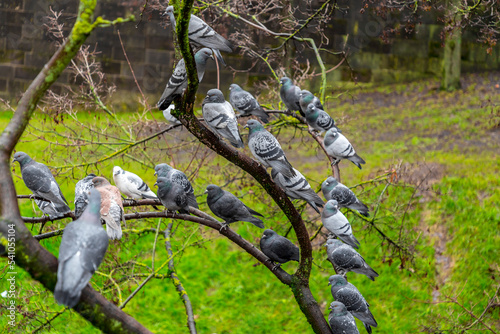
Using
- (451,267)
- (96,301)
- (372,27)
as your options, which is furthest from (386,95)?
(96,301)

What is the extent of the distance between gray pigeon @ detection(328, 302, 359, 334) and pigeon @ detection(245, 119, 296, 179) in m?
0.95

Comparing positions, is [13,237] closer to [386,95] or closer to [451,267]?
[451,267]

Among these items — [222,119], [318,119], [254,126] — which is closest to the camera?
[222,119]

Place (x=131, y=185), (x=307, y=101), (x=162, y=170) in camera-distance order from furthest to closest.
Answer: (x=307, y=101)
(x=131, y=185)
(x=162, y=170)

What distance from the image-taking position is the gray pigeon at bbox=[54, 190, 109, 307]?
64.3 inches

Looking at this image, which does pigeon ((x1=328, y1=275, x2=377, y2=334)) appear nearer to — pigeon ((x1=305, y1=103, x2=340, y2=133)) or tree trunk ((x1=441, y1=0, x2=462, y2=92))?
pigeon ((x1=305, y1=103, x2=340, y2=133))

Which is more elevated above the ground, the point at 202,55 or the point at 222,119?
the point at 202,55

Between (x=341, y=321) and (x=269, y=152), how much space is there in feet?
3.94

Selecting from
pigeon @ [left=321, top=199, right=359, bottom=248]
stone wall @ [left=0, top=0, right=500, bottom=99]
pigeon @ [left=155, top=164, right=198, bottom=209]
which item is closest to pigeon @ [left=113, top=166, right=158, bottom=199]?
pigeon @ [left=155, top=164, right=198, bottom=209]

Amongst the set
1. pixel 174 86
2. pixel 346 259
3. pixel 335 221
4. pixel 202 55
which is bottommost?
pixel 346 259

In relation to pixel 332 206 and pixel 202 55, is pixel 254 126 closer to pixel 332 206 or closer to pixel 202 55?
pixel 202 55

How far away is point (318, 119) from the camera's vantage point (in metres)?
4.27

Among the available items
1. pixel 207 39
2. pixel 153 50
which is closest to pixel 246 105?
pixel 207 39

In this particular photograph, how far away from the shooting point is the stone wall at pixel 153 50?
8.70 meters
